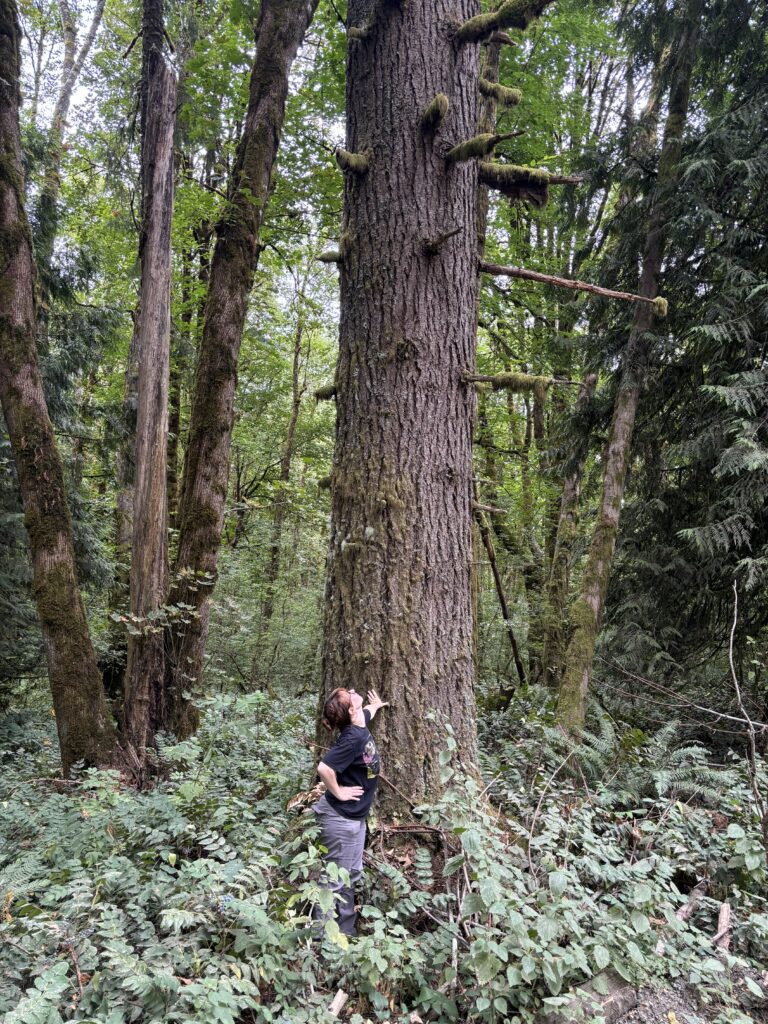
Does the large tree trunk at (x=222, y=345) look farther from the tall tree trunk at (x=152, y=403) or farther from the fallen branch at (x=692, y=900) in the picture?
the fallen branch at (x=692, y=900)

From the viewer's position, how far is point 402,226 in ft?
12.6

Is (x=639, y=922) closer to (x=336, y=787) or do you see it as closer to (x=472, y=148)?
(x=336, y=787)

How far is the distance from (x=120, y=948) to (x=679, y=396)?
7.40 metres

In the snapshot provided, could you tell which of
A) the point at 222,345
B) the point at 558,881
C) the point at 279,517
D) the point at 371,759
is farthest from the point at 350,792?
the point at 279,517

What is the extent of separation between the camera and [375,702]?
136 inches

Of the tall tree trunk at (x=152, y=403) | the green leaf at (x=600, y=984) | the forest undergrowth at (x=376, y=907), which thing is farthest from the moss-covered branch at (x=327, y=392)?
the green leaf at (x=600, y=984)

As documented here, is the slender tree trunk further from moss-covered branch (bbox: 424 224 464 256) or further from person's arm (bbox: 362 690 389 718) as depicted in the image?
person's arm (bbox: 362 690 389 718)

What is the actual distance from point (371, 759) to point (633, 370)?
17.9ft

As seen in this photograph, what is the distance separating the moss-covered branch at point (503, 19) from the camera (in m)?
3.69

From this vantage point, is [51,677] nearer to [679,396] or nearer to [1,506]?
[1,506]

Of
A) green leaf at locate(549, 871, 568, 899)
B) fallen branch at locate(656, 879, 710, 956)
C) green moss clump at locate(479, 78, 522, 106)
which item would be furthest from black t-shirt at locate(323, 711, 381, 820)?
green moss clump at locate(479, 78, 522, 106)

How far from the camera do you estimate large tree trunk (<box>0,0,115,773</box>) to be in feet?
16.9

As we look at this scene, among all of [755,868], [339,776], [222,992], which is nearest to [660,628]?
[755,868]

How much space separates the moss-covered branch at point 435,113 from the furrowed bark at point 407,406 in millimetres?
63
